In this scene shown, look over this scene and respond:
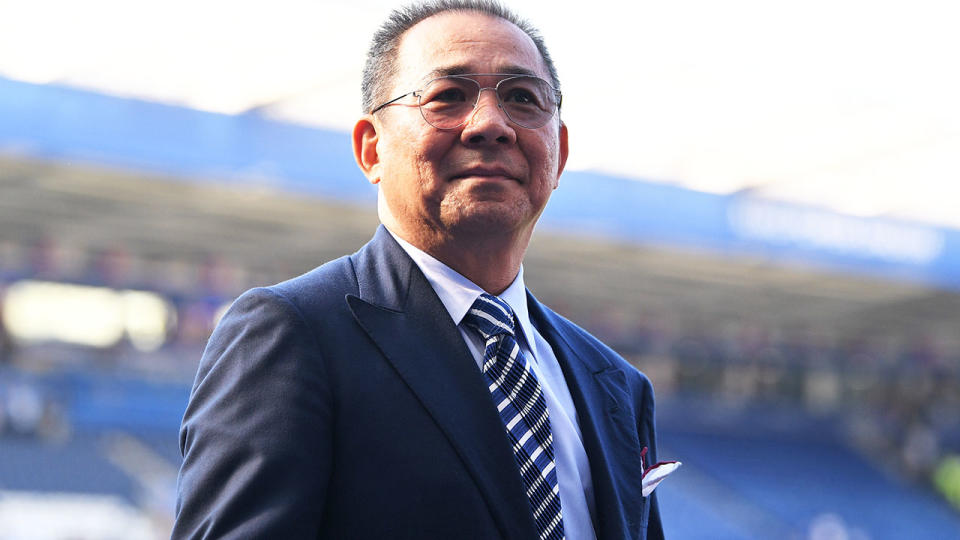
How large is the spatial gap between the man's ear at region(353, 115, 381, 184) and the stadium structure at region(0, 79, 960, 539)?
9734mm

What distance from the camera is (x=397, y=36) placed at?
1795mm

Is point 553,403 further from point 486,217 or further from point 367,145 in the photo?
point 367,145

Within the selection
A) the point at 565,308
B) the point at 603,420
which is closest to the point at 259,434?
the point at 603,420

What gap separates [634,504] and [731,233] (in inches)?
553

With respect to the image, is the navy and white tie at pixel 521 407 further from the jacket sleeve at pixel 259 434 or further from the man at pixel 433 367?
the jacket sleeve at pixel 259 434

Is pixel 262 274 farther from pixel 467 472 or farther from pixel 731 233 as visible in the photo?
pixel 467 472

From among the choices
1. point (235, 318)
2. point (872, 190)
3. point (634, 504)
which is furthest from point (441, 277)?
point (872, 190)

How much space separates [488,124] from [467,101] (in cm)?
7

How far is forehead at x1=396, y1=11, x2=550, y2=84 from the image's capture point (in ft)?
5.54

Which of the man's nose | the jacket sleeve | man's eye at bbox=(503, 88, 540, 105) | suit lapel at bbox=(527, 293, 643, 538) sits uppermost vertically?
man's eye at bbox=(503, 88, 540, 105)

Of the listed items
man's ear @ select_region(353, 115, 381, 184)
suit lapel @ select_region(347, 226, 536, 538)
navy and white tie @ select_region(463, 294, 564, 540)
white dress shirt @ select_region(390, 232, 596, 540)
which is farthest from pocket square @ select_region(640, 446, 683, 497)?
man's ear @ select_region(353, 115, 381, 184)

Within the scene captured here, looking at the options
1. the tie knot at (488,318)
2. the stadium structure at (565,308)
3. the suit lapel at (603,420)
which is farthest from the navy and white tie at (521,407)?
the stadium structure at (565,308)

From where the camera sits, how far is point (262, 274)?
18609mm

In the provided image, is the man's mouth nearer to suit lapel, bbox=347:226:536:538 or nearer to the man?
the man
